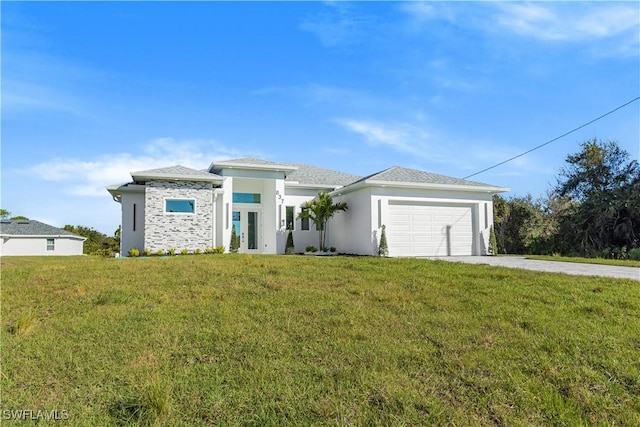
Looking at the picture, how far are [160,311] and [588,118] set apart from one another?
20744 mm

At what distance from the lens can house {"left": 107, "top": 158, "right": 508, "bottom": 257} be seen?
15641 mm

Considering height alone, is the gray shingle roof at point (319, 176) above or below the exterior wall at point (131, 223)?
above

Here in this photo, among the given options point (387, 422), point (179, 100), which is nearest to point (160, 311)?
point (387, 422)

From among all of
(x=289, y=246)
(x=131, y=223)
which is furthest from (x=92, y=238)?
(x=289, y=246)

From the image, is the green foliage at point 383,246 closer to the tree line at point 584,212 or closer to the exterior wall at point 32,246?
the tree line at point 584,212

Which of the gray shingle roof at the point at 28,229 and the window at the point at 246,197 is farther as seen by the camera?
the gray shingle roof at the point at 28,229

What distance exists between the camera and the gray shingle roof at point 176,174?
49.9 ft

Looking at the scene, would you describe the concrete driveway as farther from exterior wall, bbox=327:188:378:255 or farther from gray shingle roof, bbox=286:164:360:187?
gray shingle roof, bbox=286:164:360:187

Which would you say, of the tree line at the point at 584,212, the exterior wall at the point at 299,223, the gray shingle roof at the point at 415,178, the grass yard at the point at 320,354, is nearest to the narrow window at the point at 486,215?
the gray shingle roof at the point at 415,178

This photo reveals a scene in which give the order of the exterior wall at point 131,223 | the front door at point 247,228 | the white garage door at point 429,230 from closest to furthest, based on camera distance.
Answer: the white garage door at point 429,230 < the exterior wall at point 131,223 < the front door at point 247,228

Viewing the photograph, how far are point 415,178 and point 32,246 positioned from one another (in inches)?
1237

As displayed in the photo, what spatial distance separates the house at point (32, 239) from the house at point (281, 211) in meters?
18.7

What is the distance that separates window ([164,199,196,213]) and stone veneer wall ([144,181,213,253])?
0.13 metres

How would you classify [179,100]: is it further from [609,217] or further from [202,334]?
[609,217]
